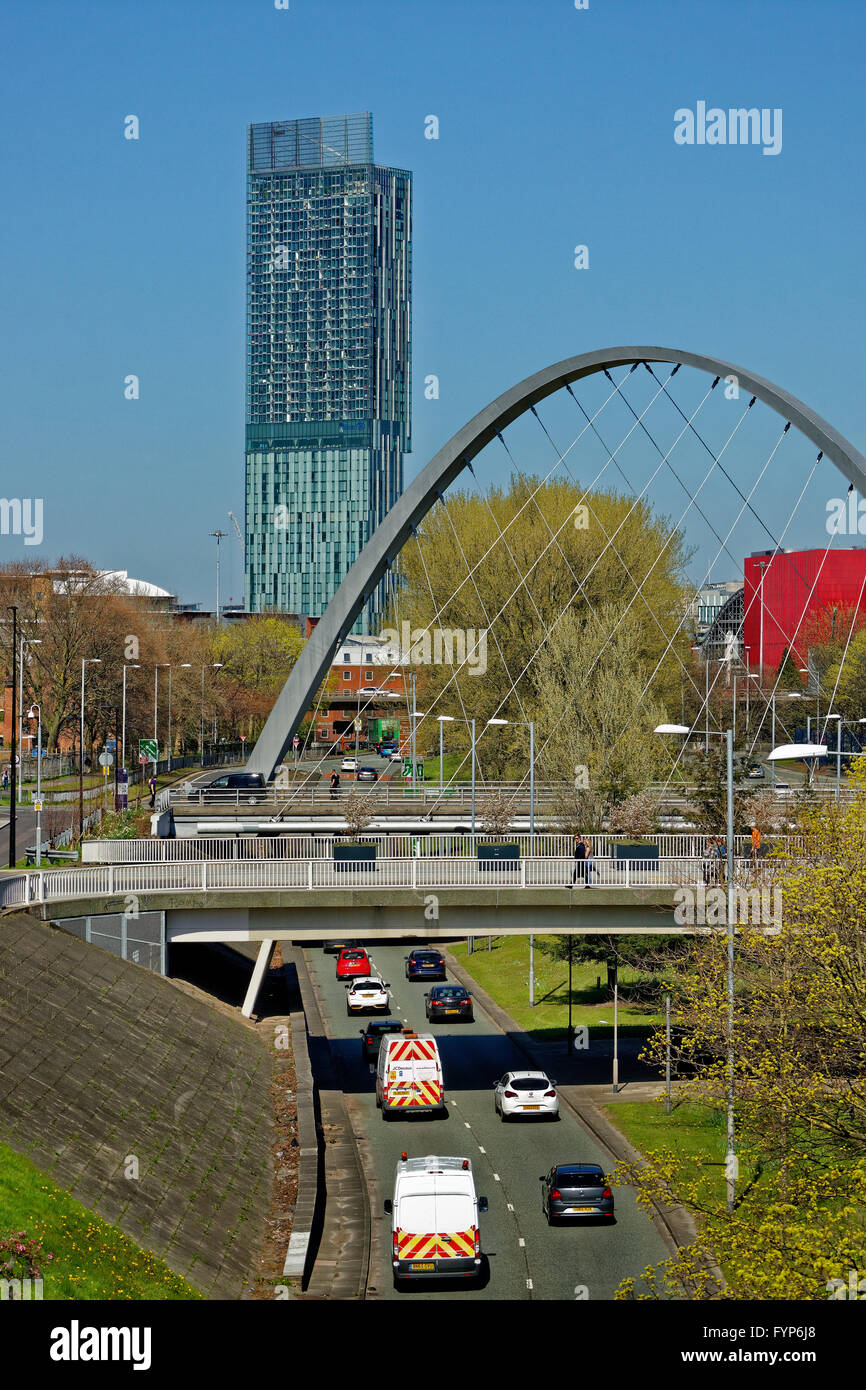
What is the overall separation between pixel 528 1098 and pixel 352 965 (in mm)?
22479

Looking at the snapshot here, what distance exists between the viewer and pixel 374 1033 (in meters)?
40.0

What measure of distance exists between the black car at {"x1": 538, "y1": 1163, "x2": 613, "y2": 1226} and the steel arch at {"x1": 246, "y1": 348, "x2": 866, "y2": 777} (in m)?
29.9

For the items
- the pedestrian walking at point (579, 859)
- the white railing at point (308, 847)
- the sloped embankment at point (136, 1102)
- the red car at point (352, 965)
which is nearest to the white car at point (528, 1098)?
the pedestrian walking at point (579, 859)

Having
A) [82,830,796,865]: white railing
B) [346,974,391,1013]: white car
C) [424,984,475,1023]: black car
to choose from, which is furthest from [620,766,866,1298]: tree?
[346,974,391,1013]: white car

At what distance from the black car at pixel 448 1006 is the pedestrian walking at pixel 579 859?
784 cm

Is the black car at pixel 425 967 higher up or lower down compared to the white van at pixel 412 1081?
lower down

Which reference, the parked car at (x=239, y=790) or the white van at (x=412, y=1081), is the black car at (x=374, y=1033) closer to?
the white van at (x=412, y=1081)

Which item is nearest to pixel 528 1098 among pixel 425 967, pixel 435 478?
pixel 425 967

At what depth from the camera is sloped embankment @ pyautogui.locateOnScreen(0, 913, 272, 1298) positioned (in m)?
19.2

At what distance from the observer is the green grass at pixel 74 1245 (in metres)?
15.3

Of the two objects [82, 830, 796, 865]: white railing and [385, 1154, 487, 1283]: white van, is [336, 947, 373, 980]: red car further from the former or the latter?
[385, 1154, 487, 1283]: white van

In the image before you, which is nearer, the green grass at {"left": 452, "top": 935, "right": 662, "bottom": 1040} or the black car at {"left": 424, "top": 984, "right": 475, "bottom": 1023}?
the green grass at {"left": 452, "top": 935, "right": 662, "bottom": 1040}

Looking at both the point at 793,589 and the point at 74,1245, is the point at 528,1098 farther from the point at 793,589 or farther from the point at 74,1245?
the point at 793,589
